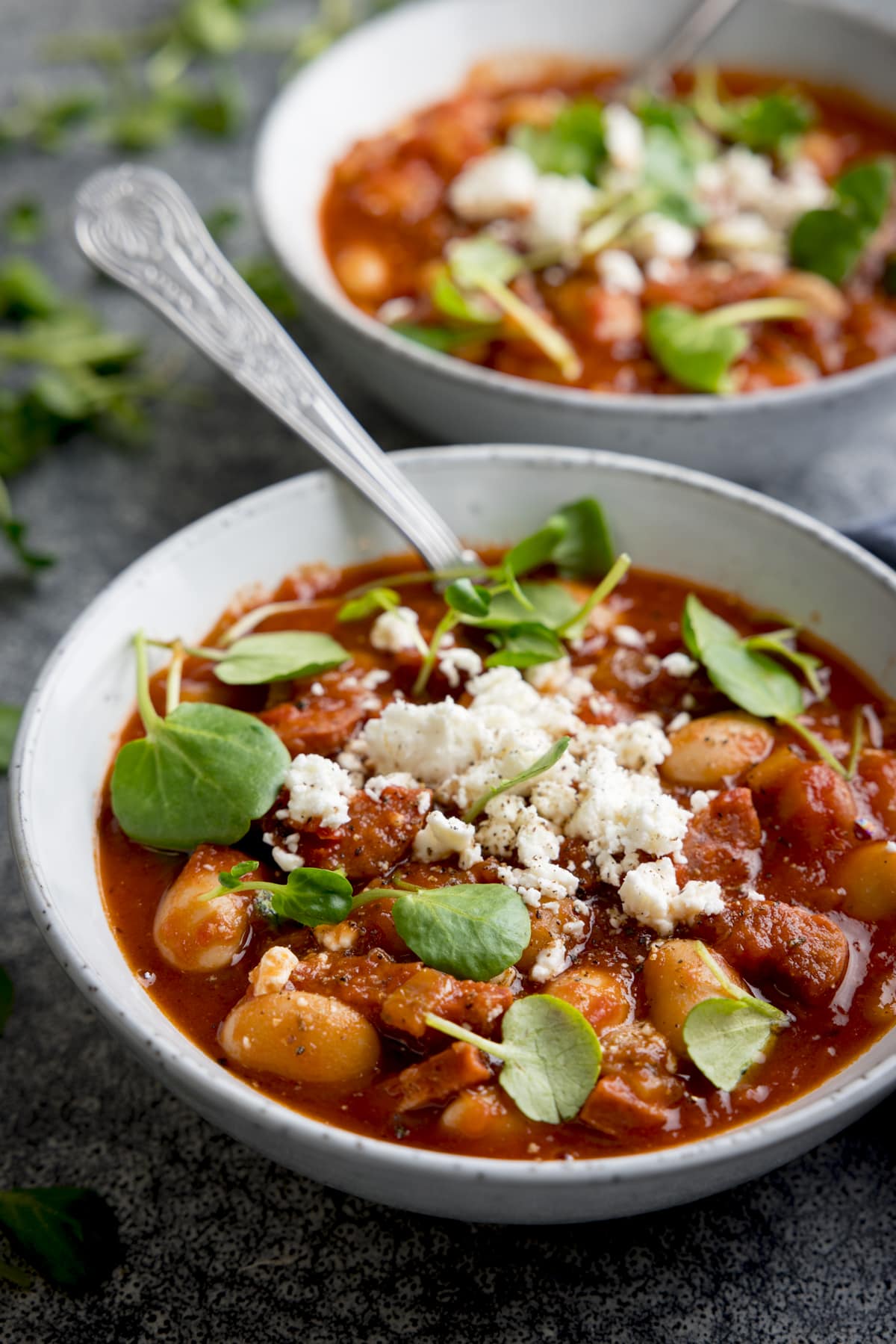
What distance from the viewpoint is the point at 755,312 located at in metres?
3.07

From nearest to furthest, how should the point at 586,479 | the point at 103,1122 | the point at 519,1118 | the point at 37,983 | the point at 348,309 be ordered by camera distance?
the point at 519,1118, the point at 103,1122, the point at 37,983, the point at 586,479, the point at 348,309

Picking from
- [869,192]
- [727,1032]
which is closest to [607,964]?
[727,1032]

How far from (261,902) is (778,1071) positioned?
75 centimetres

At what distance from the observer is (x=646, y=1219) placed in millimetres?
2020

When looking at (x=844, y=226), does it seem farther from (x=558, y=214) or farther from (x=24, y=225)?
(x=24, y=225)

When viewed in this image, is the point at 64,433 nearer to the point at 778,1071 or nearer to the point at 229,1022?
the point at 229,1022

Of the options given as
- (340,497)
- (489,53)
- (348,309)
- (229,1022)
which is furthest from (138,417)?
(229,1022)

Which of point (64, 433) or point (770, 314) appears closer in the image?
point (770, 314)

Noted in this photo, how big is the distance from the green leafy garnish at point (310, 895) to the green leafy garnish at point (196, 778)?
12 cm

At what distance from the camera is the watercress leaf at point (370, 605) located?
2422 millimetres

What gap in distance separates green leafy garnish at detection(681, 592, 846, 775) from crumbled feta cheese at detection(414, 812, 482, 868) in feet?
1.69

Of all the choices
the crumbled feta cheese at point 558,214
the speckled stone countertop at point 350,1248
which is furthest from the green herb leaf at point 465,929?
the crumbled feta cheese at point 558,214

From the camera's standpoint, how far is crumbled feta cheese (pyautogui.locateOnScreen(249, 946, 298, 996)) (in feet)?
6.25

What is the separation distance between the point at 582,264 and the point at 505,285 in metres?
0.19
